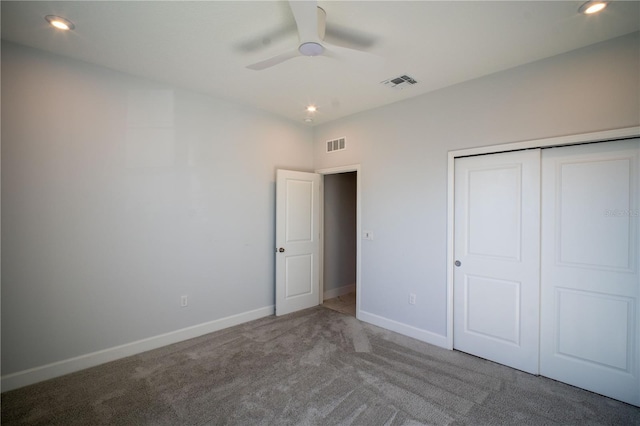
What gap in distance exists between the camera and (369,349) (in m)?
3.10

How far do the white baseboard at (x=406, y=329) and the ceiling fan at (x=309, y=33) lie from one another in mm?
2958

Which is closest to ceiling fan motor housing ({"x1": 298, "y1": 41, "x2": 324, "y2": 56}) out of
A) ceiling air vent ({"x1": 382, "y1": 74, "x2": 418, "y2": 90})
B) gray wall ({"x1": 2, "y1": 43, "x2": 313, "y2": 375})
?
ceiling air vent ({"x1": 382, "y1": 74, "x2": 418, "y2": 90})

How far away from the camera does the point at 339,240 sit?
5.19 meters

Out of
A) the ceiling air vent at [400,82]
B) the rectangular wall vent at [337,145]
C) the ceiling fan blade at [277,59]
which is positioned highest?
the ceiling air vent at [400,82]

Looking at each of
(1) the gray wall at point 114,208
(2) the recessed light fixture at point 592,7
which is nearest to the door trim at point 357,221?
(1) the gray wall at point 114,208

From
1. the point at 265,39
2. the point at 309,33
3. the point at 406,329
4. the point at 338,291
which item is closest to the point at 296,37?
the point at 265,39

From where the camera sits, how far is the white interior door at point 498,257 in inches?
105

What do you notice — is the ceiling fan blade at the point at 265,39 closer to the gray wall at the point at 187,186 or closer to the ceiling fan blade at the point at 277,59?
the ceiling fan blade at the point at 277,59

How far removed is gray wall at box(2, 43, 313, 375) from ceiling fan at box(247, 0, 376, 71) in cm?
160

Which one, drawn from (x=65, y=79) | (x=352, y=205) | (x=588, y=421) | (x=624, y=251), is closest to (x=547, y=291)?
(x=624, y=251)

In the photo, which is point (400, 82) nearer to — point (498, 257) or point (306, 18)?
point (306, 18)

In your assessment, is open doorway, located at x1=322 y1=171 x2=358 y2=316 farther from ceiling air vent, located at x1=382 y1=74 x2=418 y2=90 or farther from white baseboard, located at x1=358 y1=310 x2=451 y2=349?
ceiling air vent, located at x1=382 y1=74 x2=418 y2=90

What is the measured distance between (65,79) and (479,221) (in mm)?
4179

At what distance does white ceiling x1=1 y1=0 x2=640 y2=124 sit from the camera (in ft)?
6.52
